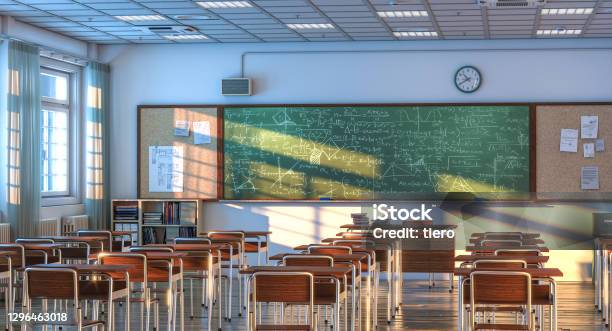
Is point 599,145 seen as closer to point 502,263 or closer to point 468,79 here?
point 468,79

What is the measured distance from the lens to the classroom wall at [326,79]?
13062mm

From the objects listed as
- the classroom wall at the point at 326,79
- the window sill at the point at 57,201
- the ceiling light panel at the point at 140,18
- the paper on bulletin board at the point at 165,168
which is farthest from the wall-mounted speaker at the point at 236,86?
the window sill at the point at 57,201

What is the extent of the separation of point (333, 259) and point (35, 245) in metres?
2.85

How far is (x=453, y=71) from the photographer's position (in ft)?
43.4

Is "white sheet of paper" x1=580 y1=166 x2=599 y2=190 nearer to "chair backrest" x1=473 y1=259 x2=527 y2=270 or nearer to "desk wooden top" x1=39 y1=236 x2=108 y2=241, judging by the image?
"chair backrest" x1=473 y1=259 x2=527 y2=270

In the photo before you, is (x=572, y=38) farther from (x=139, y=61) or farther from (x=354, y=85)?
(x=139, y=61)

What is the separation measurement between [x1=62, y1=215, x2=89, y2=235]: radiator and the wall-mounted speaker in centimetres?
255

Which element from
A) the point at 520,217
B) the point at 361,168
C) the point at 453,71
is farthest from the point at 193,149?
the point at 520,217

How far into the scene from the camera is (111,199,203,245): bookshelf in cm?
1359

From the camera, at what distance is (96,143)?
13586mm

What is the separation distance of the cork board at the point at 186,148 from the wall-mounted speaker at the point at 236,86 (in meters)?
0.33

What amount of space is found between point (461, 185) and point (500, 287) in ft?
22.5

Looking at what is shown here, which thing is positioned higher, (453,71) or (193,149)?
(453,71)

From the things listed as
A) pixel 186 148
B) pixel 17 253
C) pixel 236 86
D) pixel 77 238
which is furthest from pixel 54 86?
pixel 17 253
